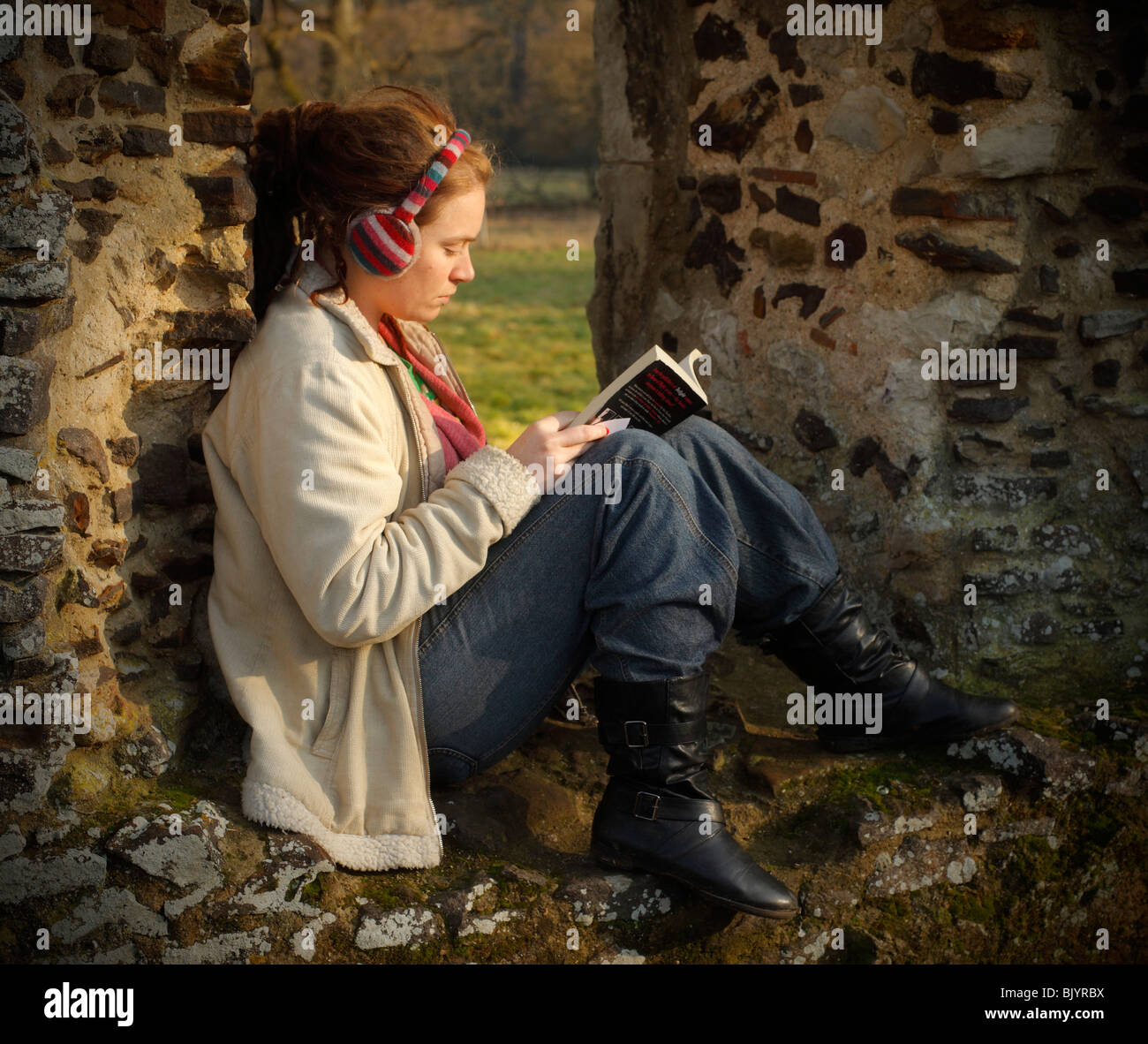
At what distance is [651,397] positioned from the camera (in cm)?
243

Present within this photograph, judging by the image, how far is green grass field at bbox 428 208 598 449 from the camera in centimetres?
692

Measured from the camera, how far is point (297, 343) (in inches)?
82.4

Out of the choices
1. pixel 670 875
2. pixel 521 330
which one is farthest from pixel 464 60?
pixel 670 875

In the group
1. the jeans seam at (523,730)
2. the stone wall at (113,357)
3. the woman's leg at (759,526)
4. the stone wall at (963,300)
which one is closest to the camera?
the stone wall at (113,357)

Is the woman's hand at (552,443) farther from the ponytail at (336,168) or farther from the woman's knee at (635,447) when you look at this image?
the ponytail at (336,168)

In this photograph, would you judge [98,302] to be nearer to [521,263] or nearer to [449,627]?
[449,627]

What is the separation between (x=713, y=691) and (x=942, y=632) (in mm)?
602

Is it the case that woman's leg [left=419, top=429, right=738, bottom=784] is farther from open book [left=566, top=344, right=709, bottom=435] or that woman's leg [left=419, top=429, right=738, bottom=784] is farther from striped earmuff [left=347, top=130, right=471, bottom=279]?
striped earmuff [left=347, top=130, right=471, bottom=279]

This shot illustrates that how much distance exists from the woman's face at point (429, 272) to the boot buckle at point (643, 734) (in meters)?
0.85

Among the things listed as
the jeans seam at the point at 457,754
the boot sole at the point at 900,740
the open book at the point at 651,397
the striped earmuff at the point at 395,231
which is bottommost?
the boot sole at the point at 900,740

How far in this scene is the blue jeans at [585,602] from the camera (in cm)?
217

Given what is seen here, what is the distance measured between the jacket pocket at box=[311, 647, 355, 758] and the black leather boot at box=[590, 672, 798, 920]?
48cm

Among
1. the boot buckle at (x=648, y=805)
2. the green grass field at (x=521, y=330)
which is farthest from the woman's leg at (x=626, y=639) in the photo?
the green grass field at (x=521, y=330)

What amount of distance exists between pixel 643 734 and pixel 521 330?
→ 305 inches
